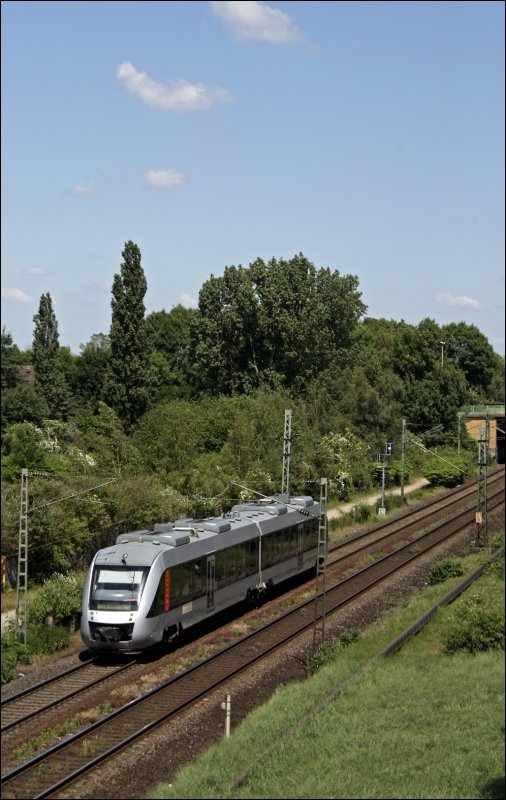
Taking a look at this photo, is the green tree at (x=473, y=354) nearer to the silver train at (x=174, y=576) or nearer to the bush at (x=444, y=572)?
the bush at (x=444, y=572)

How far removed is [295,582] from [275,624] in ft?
22.2

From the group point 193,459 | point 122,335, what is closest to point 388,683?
point 193,459

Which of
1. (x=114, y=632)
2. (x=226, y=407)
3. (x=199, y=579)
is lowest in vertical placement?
(x=114, y=632)

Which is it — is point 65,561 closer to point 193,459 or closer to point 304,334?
point 193,459

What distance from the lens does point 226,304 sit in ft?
242

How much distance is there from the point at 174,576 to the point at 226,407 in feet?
113

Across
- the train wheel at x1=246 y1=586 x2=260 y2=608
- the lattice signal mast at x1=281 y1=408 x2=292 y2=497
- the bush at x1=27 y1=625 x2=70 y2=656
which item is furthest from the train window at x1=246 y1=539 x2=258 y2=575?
the lattice signal mast at x1=281 y1=408 x2=292 y2=497

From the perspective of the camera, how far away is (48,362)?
207 ft

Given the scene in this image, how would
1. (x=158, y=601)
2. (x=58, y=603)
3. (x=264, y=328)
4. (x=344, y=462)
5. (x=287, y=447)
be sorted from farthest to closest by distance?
(x=264, y=328) < (x=344, y=462) < (x=287, y=447) < (x=58, y=603) < (x=158, y=601)

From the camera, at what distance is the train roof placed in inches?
927

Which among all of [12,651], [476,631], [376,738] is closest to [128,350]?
[12,651]

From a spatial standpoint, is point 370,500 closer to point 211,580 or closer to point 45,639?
point 211,580

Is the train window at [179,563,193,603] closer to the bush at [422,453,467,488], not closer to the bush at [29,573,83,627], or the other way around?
the bush at [29,573,83,627]

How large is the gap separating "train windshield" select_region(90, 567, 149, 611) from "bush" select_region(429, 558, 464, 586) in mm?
13621
